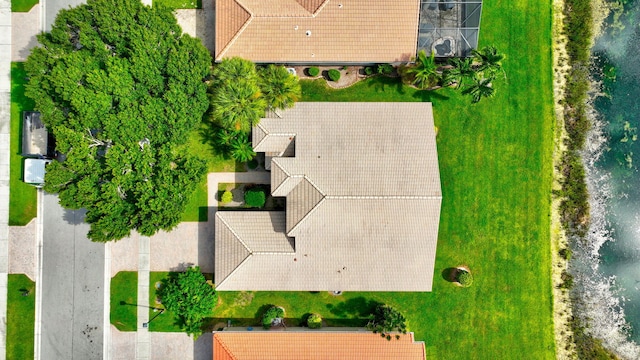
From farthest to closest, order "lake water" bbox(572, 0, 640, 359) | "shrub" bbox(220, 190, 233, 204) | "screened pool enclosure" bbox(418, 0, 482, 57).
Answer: "lake water" bbox(572, 0, 640, 359) < "shrub" bbox(220, 190, 233, 204) < "screened pool enclosure" bbox(418, 0, 482, 57)

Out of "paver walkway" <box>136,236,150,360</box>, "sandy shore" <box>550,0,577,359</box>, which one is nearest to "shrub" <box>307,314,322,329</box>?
"paver walkway" <box>136,236,150,360</box>

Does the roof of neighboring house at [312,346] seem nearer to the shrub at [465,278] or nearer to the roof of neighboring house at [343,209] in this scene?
the roof of neighboring house at [343,209]

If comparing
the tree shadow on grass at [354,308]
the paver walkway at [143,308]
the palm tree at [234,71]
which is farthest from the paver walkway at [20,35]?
the tree shadow on grass at [354,308]

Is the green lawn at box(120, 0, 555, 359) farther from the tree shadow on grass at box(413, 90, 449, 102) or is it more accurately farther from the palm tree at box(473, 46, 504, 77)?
the palm tree at box(473, 46, 504, 77)

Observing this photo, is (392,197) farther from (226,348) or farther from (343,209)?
(226,348)

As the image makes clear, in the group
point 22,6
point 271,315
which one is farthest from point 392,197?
point 22,6
